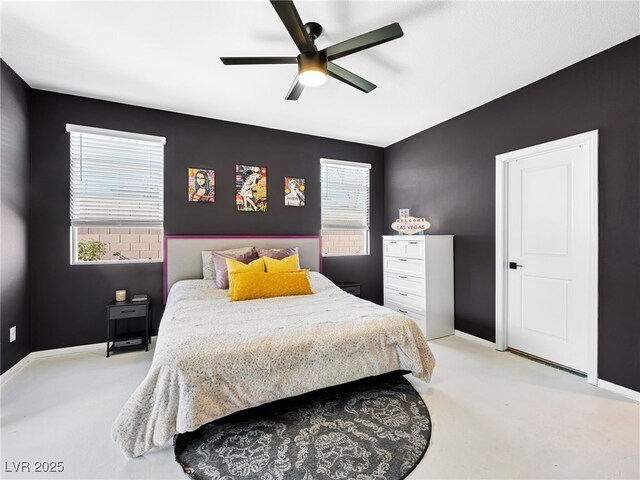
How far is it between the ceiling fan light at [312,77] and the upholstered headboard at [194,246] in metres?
2.18

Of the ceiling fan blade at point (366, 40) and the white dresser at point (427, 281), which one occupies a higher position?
the ceiling fan blade at point (366, 40)

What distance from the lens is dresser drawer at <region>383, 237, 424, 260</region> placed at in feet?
11.6

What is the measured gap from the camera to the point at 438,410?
2031 mm

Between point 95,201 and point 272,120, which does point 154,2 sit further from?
point 95,201

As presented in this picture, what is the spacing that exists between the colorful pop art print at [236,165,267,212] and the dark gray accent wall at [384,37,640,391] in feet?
7.06

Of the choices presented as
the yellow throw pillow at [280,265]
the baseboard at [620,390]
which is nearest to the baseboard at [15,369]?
the yellow throw pillow at [280,265]

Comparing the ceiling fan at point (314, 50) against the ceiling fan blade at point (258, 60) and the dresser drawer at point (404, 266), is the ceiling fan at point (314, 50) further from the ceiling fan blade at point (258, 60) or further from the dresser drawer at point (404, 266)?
the dresser drawer at point (404, 266)

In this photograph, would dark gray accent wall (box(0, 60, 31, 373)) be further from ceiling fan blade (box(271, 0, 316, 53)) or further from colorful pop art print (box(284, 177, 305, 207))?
colorful pop art print (box(284, 177, 305, 207))

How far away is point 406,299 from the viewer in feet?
12.3

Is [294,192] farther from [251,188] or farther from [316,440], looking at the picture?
[316,440]

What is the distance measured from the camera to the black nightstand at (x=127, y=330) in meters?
2.96

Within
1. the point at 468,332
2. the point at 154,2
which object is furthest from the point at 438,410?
the point at 154,2

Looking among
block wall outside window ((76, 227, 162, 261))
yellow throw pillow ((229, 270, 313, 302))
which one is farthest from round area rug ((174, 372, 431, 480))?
block wall outside window ((76, 227, 162, 261))

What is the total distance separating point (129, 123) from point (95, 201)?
37.4 inches
